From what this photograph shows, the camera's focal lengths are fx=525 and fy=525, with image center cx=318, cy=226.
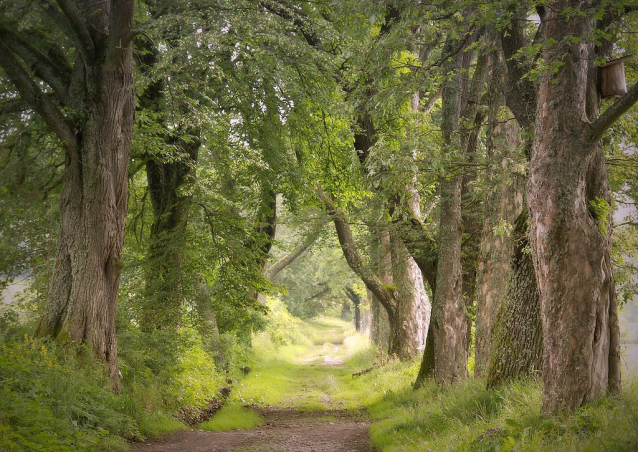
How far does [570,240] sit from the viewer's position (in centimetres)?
507

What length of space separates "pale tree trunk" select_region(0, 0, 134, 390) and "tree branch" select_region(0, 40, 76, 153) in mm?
15

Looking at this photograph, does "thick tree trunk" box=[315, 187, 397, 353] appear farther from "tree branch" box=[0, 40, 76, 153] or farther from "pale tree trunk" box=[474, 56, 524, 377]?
"tree branch" box=[0, 40, 76, 153]

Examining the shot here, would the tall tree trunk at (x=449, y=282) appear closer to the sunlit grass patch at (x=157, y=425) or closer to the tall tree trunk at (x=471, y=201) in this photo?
the tall tree trunk at (x=471, y=201)

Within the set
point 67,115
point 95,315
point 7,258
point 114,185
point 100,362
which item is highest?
point 67,115

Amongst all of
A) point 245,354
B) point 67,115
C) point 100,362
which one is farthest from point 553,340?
point 245,354

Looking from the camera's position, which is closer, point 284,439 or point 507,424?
point 507,424

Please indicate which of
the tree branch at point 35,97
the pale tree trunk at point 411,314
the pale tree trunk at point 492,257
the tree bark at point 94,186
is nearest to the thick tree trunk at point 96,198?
the tree bark at point 94,186

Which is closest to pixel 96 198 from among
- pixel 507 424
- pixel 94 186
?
pixel 94 186

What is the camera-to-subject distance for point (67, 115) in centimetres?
846

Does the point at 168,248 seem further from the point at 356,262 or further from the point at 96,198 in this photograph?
the point at 356,262

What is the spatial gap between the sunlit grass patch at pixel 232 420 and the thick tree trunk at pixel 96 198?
102 inches

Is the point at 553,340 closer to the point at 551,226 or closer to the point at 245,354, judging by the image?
the point at 551,226

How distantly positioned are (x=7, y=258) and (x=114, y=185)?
4954 millimetres

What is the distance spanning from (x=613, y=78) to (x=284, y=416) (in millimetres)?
9664
